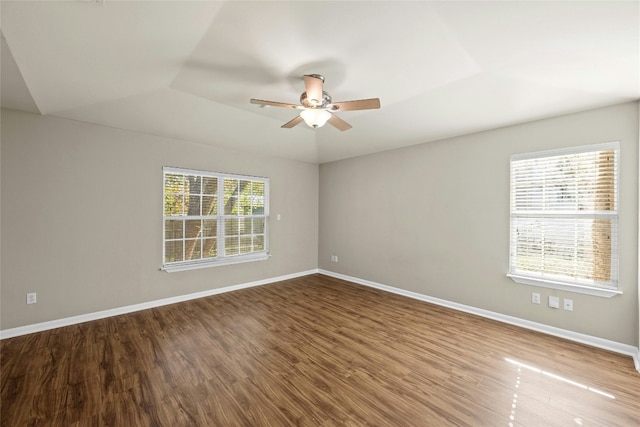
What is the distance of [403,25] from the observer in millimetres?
1931

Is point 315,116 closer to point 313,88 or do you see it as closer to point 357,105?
point 313,88

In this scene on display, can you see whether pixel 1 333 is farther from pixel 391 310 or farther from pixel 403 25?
pixel 403 25

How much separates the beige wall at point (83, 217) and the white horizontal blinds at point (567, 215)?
4.50 metres

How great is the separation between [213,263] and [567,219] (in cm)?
491

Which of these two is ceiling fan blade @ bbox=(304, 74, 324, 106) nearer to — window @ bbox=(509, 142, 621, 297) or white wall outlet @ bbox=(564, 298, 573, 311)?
window @ bbox=(509, 142, 621, 297)

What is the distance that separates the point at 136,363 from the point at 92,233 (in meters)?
1.96

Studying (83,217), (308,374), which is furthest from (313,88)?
(83,217)

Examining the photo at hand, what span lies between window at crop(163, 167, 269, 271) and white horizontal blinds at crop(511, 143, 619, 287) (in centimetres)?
407

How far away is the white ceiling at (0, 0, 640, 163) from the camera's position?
1747mm

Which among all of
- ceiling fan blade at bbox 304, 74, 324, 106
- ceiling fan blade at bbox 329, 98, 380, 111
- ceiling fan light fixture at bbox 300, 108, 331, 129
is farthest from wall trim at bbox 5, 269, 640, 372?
ceiling fan blade at bbox 304, 74, 324, 106

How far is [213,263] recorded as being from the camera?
441cm

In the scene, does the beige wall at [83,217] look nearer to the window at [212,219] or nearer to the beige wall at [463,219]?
the window at [212,219]

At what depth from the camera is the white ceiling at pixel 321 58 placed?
5.73ft

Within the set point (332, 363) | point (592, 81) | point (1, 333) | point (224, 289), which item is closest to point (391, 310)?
point (332, 363)
